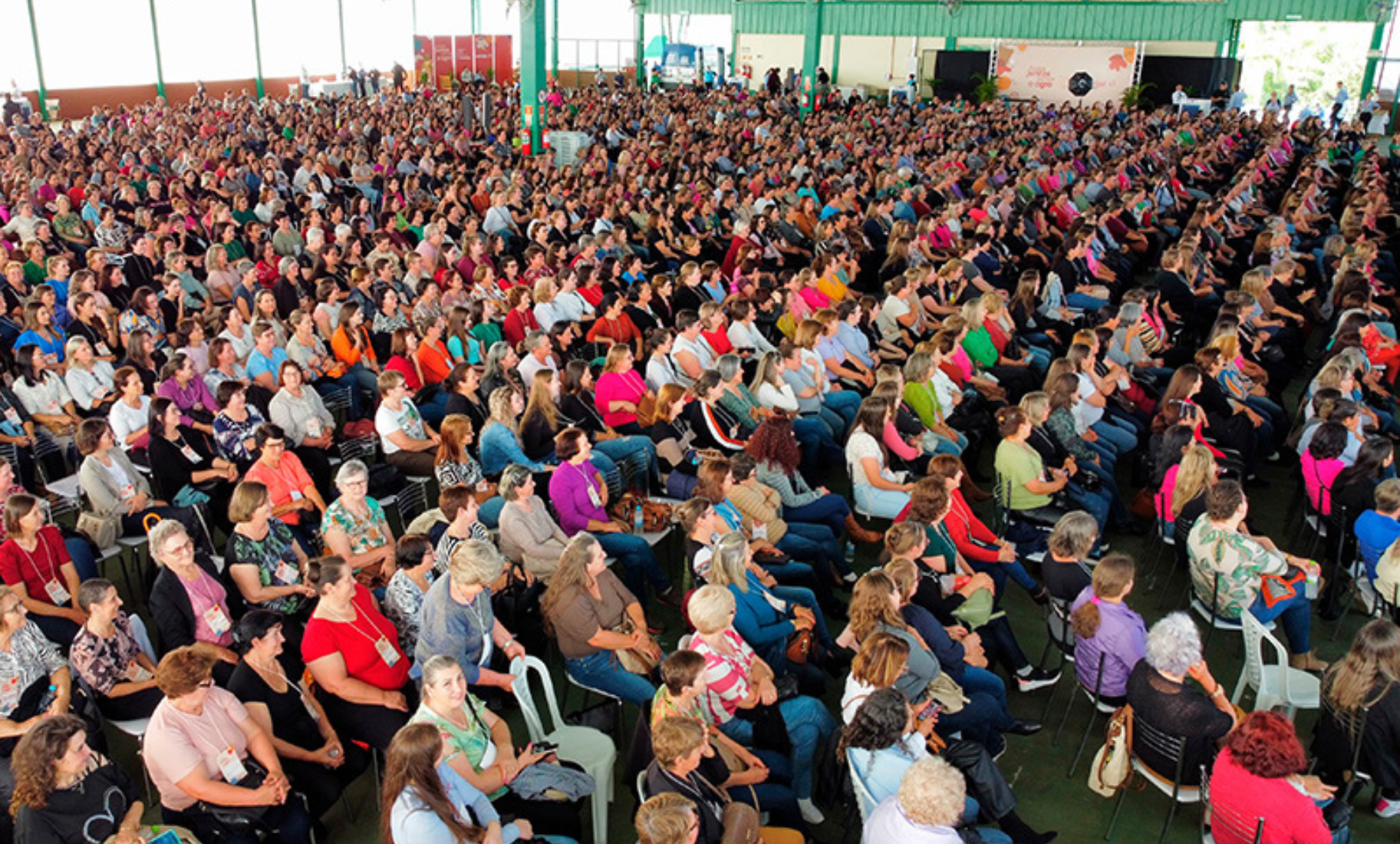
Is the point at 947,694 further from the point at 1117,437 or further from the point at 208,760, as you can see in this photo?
the point at 1117,437

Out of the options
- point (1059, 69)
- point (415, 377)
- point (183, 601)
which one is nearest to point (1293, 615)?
point (183, 601)

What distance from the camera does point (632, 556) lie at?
4.99m

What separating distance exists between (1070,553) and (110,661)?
3687 mm

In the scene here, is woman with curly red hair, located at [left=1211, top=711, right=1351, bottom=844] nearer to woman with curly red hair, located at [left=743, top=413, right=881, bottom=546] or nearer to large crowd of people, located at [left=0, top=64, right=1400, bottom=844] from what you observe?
large crowd of people, located at [left=0, top=64, right=1400, bottom=844]

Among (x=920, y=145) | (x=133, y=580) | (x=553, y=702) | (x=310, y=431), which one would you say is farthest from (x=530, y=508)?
(x=920, y=145)

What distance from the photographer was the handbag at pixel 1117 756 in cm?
377

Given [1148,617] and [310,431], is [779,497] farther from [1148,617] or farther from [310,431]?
[310,431]

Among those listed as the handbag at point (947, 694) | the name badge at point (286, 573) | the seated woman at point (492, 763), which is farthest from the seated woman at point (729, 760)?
the name badge at point (286, 573)

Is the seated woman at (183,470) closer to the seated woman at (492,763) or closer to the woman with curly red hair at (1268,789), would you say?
the seated woman at (492,763)

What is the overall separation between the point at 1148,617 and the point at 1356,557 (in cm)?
102

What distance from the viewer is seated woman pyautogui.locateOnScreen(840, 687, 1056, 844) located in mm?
3258

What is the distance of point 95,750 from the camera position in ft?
10.9

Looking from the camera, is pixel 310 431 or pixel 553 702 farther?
pixel 310 431

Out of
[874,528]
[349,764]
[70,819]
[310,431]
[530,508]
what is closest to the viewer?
[70,819]
